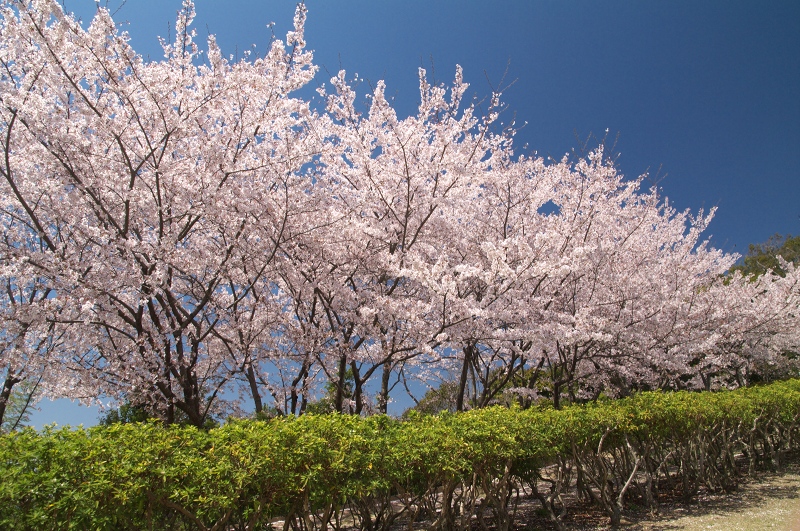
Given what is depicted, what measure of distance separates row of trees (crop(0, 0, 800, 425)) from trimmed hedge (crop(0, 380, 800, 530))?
208 centimetres

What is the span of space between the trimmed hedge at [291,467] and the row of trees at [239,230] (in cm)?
208

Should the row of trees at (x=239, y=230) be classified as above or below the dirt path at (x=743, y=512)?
above

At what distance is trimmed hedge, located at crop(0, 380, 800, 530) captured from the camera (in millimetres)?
3205

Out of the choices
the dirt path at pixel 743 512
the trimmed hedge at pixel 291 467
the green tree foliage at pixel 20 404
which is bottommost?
the dirt path at pixel 743 512

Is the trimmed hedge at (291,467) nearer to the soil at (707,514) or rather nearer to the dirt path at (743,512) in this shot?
the soil at (707,514)

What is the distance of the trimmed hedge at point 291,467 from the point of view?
3205 mm

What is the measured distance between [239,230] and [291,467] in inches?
187

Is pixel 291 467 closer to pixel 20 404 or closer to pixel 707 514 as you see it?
pixel 707 514

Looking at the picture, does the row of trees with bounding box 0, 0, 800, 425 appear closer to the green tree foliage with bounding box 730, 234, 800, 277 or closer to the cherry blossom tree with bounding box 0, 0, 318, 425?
the cherry blossom tree with bounding box 0, 0, 318, 425

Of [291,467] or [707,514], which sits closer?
[291,467]

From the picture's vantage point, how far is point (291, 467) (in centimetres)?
390

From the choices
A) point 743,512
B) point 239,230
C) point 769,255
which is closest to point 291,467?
point 239,230

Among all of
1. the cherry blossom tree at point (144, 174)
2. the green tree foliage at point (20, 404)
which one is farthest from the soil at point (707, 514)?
the green tree foliage at point (20, 404)

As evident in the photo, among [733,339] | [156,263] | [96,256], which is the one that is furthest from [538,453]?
[733,339]
